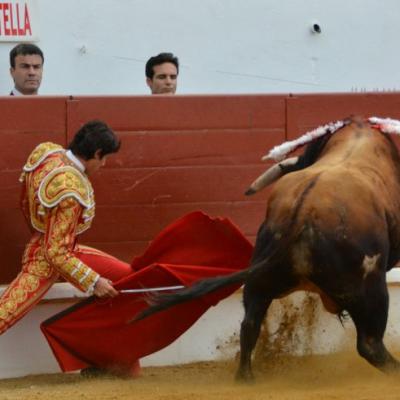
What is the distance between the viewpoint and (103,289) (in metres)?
6.10

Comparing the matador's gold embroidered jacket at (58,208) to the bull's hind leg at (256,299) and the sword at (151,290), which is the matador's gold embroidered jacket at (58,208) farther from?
the bull's hind leg at (256,299)

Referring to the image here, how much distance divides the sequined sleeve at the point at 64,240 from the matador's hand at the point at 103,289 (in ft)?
0.29

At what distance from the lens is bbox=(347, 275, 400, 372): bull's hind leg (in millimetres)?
5484

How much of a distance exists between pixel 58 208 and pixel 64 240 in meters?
0.14

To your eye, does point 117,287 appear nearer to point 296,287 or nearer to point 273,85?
point 296,287

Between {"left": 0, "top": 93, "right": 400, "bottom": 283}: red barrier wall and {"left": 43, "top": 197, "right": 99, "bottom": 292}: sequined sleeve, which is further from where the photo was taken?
{"left": 0, "top": 93, "right": 400, "bottom": 283}: red barrier wall

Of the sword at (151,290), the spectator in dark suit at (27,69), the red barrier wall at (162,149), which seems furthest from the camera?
the spectator in dark suit at (27,69)

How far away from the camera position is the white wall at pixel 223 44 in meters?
8.25

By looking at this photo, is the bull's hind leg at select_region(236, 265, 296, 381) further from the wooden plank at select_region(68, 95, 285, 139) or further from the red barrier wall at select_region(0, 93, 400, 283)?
the wooden plank at select_region(68, 95, 285, 139)

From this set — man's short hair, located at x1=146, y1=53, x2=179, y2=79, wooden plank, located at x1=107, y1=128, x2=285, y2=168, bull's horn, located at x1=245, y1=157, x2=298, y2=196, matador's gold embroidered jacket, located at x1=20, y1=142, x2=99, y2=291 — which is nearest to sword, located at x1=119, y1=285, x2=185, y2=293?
matador's gold embroidered jacket, located at x1=20, y1=142, x2=99, y2=291

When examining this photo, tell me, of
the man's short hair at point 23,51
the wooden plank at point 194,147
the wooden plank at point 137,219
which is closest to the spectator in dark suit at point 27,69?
the man's short hair at point 23,51

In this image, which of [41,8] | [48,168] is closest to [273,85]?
[41,8]

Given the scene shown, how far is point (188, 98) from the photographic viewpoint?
6840mm

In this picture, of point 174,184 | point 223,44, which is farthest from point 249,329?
point 223,44
